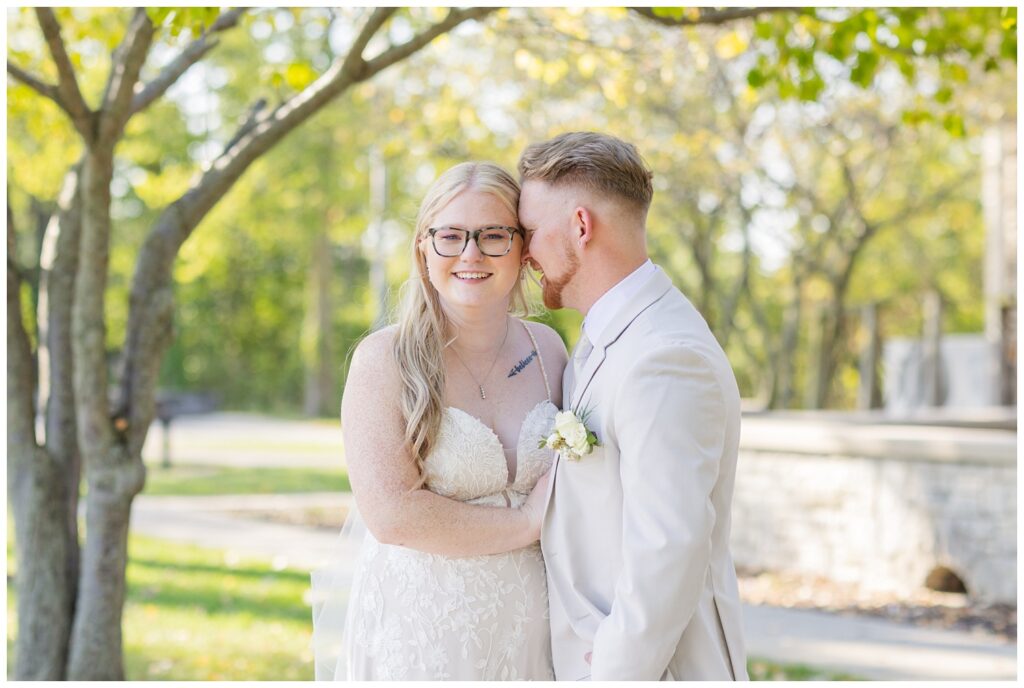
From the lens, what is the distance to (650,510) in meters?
2.65

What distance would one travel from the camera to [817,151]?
18359mm

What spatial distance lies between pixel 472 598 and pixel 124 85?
120 inches

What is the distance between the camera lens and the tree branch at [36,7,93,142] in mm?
4805

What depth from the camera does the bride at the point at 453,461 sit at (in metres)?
3.19

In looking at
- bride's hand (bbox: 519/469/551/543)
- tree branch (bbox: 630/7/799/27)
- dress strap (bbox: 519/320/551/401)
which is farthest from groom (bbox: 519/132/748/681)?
tree branch (bbox: 630/7/799/27)

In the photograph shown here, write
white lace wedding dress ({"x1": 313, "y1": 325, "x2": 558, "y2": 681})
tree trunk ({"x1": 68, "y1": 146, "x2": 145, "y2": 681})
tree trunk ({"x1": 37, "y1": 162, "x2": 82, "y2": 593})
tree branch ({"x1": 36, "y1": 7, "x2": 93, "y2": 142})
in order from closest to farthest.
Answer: white lace wedding dress ({"x1": 313, "y1": 325, "x2": 558, "y2": 681}) < tree branch ({"x1": 36, "y1": 7, "x2": 93, "y2": 142}) < tree trunk ({"x1": 68, "y1": 146, "x2": 145, "y2": 681}) < tree trunk ({"x1": 37, "y1": 162, "x2": 82, "y2": 593})

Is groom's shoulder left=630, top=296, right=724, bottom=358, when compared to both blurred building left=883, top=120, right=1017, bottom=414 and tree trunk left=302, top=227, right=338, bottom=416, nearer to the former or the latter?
blurred building left=883, top=120, right=1017, bottom=414

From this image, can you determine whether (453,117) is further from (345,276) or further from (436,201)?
(345,276)

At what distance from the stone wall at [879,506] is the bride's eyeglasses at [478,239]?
6.90 m

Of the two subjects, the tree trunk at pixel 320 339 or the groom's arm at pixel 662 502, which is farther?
the tree trunk at pixel 320 339

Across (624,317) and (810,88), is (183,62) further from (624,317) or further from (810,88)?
(624,317)

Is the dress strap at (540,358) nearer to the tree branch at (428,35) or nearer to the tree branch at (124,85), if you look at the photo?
the tree branch at (428,35)

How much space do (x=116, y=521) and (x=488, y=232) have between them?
308 centimetres

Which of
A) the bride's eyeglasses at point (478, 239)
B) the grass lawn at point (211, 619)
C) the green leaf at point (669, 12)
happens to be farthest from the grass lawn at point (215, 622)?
the bride's eyeglasses at point (478, 239)
